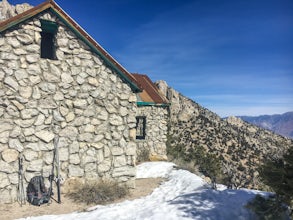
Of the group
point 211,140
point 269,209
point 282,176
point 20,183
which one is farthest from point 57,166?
point 211,140

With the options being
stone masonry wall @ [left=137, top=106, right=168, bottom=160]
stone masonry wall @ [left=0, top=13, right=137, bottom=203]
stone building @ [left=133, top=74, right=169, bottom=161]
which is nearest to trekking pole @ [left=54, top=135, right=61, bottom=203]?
stone masonry wall @ [left=0, top=13, right=137, bottom=203]

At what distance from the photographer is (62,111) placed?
928 centimetres

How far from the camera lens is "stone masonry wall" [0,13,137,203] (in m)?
8.43

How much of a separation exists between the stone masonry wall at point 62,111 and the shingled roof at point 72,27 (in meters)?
0.19

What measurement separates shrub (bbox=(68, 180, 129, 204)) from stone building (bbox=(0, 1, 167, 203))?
412 millimetres

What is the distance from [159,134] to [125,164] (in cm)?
766

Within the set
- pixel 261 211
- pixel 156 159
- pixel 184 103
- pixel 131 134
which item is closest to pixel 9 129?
pixel 131 134

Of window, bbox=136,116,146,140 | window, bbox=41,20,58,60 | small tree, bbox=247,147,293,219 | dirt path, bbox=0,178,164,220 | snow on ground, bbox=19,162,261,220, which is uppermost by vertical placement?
window, bbox=41,20,58,60

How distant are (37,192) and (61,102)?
9.92 ft

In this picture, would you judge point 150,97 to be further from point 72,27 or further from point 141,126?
point 72,27

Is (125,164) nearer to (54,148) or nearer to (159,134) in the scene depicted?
(54,148)

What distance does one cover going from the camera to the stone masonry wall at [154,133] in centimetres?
1727

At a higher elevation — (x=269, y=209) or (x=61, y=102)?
(x=61, y=102)

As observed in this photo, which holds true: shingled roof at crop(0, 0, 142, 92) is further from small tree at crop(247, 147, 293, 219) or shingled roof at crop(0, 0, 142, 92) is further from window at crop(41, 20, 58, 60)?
small tree at crop(247, 147, 293, 219)
